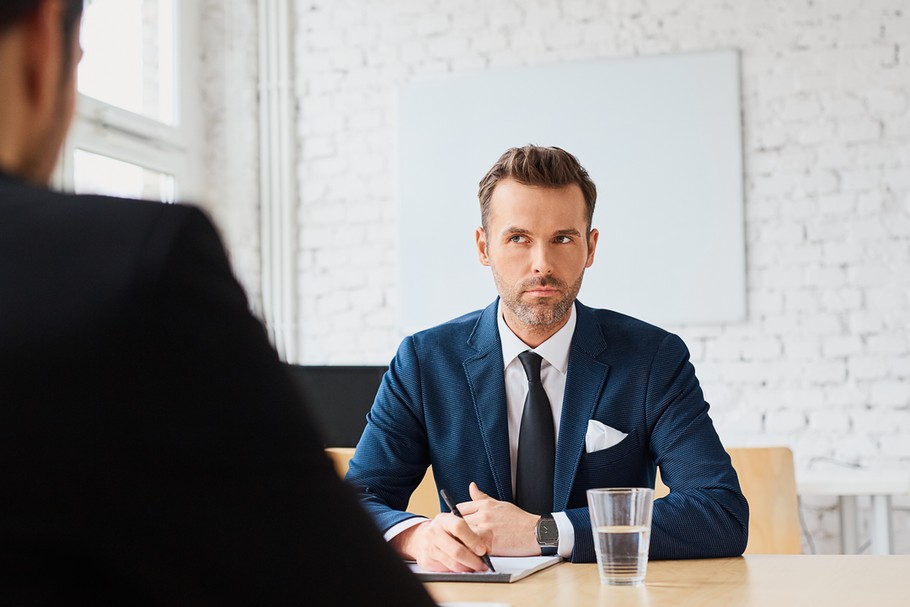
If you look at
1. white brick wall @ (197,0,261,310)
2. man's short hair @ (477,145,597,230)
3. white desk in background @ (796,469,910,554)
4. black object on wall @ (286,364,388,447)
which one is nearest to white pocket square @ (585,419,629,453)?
man's short hair @ (477,145,597,230)

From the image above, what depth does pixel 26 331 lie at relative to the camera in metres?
0.39

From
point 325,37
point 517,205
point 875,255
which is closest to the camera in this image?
point 517,205

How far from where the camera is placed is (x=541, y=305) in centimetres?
203

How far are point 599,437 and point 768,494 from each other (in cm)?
39

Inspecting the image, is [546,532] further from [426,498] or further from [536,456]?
[426,498]

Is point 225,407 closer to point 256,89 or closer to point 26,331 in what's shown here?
point 26,331

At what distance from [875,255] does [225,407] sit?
3972mm

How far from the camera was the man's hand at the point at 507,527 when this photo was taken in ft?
5.12

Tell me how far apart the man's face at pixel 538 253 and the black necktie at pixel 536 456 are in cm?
18

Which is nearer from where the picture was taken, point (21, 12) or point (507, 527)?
point (21, 12)

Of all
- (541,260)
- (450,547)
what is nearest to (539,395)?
(541,260)

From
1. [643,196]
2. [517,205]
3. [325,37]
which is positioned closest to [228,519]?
[517,205]

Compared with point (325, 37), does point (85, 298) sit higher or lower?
lower

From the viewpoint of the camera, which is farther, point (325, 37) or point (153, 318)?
point (325, 37)
